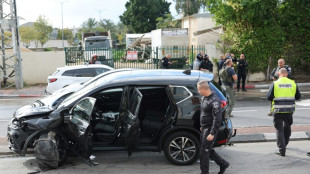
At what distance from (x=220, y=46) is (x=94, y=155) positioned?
44.8ft

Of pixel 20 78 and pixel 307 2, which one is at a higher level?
pixel 307 2

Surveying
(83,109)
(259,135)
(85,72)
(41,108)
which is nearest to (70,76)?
(85,72)

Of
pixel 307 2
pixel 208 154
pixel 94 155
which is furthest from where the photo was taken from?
pixel 307 2

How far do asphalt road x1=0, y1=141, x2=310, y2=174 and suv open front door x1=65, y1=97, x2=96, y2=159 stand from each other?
544 mm

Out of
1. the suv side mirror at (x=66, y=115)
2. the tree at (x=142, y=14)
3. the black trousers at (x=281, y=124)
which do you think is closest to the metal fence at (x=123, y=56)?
the black trousers at (x=281, y=124)

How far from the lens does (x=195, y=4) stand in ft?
214

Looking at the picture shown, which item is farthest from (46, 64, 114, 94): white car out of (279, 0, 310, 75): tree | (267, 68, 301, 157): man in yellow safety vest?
(279, 0, 310, 75): tree

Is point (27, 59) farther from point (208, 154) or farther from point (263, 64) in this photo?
point (208, 154)

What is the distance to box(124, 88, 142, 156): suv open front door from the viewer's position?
5746 mm

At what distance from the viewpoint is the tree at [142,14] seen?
55.0m

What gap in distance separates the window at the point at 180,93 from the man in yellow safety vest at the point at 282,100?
175 cm

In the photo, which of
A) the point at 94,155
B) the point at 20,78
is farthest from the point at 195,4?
the point at 94,155

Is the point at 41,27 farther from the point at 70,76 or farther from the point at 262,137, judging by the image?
the point at 262,137

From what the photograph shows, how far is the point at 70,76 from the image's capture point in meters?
13.5
